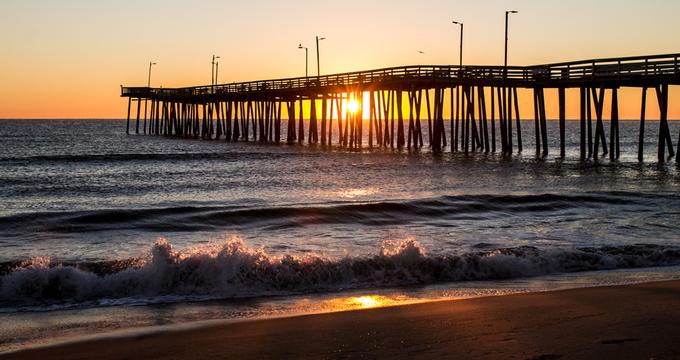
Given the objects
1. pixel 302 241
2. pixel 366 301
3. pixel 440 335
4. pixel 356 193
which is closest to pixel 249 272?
pixel 366 301

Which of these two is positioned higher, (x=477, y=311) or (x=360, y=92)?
(x=360, y=92)

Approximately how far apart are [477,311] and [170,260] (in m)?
4.45

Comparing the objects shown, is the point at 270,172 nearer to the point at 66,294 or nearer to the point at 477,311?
the point at 66,294

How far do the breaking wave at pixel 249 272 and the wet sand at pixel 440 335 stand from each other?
2270 mm

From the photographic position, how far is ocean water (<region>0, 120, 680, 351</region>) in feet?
32.8

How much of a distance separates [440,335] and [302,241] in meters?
7.47

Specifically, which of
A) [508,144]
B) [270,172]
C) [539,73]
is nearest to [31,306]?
[270,172]

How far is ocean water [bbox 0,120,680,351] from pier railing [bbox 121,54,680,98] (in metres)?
3.88

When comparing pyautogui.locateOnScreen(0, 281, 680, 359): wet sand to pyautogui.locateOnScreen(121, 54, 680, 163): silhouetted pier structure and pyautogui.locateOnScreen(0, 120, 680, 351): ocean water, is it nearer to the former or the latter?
pyautogui.locateOnScreen(0, 120, 680, 351): ocean water

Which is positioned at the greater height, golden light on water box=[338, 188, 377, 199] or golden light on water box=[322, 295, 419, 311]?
golden light on water box=[338, 188, 377, 199]

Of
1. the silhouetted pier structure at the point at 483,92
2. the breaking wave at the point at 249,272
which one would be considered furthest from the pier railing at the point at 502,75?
the breaking wave at the point at 249,272

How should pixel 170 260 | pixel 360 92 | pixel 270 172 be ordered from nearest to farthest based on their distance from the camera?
pixel 170 260
pixel 270 172
pixel 360 92

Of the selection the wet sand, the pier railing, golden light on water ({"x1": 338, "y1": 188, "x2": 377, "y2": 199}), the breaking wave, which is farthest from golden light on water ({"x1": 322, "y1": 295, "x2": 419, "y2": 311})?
the pier railing

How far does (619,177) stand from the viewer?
2902 cm
